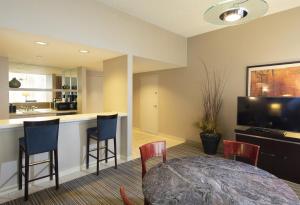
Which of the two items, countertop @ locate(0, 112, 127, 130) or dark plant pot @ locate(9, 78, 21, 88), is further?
dark plant pot @ locate(9, 78, 21, 88)

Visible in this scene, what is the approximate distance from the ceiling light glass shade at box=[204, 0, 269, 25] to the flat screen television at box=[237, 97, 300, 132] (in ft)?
6.61

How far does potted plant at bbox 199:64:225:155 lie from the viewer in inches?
164

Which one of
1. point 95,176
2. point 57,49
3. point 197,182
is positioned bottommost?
point 95,176

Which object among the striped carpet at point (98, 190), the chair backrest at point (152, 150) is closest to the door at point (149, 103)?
the striped carpet at point (98, 190)

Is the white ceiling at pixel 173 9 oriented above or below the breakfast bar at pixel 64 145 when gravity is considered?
above

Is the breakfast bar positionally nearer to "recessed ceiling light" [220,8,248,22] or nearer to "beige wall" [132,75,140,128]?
"recessed ceiling light" [220,8,248,22]

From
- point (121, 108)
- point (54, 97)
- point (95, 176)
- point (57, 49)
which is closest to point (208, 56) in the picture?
point (121, 108)

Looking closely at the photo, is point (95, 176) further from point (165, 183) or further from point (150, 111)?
point (150, 111)

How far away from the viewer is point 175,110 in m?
5.50

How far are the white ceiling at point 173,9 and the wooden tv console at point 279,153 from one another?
2.34 meters

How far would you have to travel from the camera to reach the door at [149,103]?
6.12 meters

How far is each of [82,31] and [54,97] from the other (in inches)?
137

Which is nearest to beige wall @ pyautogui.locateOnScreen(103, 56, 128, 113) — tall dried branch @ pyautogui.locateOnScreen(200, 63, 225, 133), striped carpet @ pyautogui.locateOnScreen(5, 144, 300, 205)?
striped carpet @ pyautogui.locateOnScreen(5, 144, 300, 205)

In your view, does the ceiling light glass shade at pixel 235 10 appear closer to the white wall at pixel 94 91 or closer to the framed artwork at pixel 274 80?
the framed artwork at pixel 274 80
